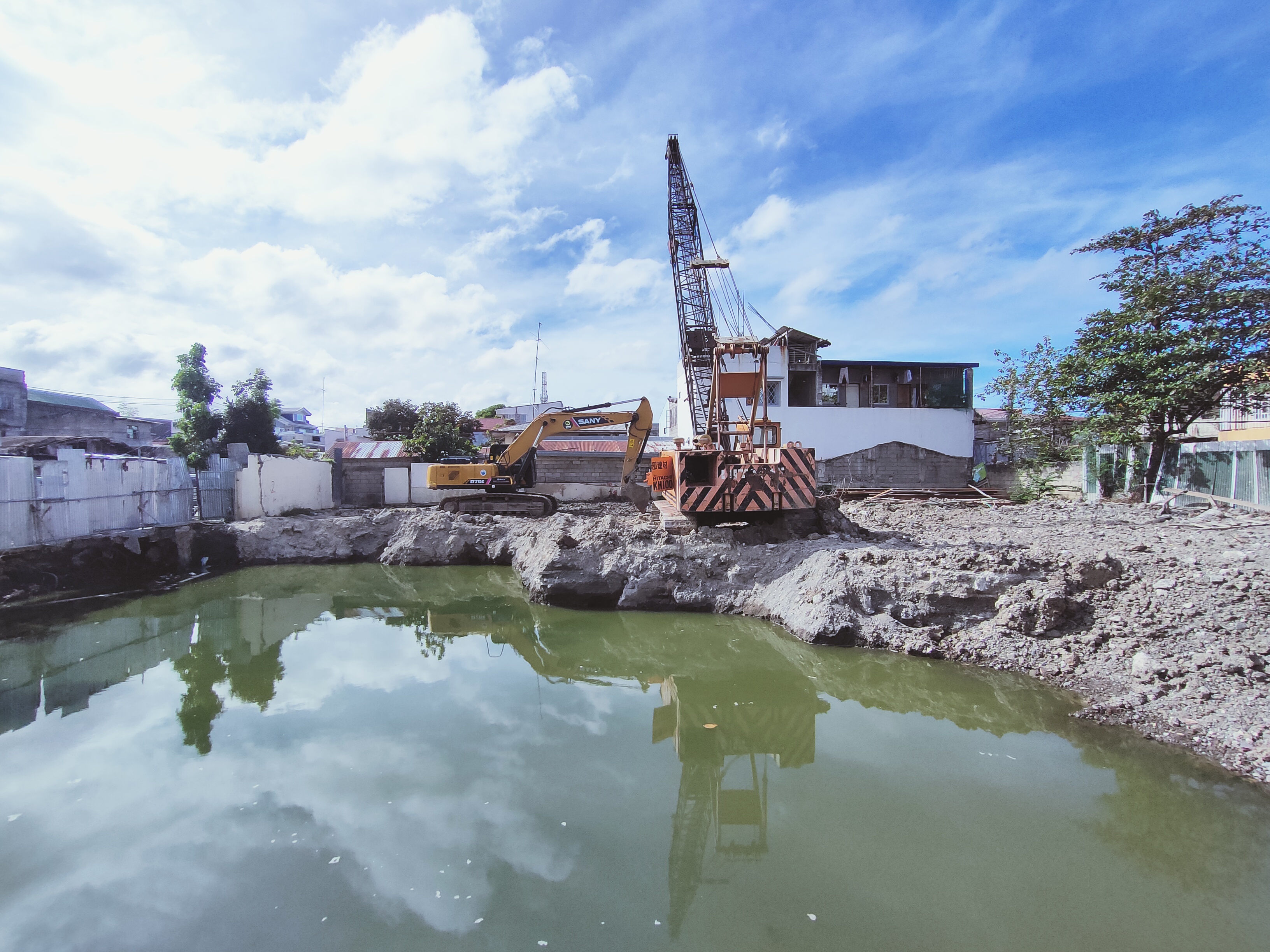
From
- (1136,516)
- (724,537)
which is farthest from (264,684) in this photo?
(1136,516)

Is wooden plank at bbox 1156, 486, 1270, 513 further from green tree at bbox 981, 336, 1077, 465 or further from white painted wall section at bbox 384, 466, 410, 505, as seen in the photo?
white painted wall section at bbox 384, 466, 410, 505

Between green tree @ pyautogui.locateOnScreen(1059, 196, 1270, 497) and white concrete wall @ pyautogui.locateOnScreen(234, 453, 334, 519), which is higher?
green tree @ pyautogui.locateOnScreen(1059, 196, 1270, 497)

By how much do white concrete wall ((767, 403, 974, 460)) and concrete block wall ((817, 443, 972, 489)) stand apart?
0.64 ft

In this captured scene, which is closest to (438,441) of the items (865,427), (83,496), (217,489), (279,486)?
(279,486)

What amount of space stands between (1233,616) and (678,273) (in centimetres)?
1645

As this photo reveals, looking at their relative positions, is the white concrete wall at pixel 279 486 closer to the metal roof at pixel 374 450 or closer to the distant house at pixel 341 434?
the metal roof at pixel 374 450

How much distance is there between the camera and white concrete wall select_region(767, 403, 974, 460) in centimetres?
2255

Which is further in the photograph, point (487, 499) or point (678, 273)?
point (678, 273)

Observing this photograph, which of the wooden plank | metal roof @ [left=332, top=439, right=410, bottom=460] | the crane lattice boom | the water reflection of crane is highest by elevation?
the crane lattice boom

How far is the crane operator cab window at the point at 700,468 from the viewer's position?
27.2ft

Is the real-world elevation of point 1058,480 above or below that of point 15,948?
above

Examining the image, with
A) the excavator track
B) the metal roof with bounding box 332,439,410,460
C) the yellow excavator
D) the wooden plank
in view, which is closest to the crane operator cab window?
the yellow excavator

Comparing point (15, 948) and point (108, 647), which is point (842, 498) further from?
point (15, 948)

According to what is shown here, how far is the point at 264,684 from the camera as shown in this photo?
17.2 feet
